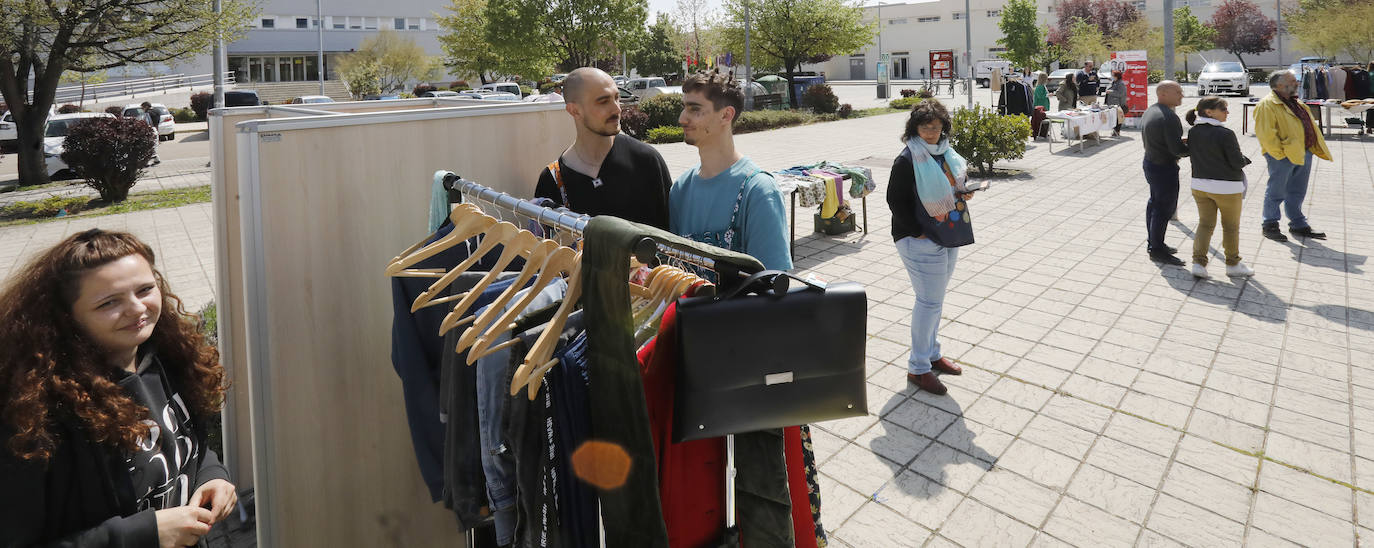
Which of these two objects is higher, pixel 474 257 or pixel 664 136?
pixel 664 136

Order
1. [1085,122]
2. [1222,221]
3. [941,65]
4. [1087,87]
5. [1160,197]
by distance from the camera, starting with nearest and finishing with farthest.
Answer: [1222,221] → [1160,197] → [1085,122] → [1087,87] → [941,65]

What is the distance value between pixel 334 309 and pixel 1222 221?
7445 millimetres

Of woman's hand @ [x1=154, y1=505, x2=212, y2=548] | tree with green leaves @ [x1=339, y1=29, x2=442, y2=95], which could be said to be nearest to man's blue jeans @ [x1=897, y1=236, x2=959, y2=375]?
woman's hand @ [x1=154, y1=505, x2=212, y2=548]

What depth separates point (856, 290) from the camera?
1620mm

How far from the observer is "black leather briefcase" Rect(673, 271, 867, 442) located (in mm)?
1570

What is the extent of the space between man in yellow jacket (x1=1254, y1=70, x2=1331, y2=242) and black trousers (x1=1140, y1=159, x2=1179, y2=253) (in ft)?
4.29

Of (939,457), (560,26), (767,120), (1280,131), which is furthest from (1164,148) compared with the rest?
(560,26)

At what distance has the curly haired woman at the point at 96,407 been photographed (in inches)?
65.6

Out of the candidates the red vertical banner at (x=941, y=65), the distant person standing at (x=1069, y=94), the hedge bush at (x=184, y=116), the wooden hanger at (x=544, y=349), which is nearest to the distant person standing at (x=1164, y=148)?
the wooden hanger at (x=544, y=349)

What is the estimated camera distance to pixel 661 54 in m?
60.3

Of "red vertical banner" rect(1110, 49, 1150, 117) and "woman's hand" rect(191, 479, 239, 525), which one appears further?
"red vertical banner" rect(1110, 49, 1150, 117)

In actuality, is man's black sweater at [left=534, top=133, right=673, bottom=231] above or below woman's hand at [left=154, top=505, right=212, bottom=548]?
above

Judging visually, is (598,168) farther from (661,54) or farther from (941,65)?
(661,54)

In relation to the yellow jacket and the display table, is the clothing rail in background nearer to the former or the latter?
the yellow jacket
